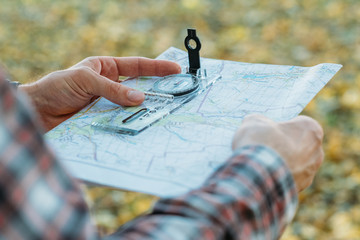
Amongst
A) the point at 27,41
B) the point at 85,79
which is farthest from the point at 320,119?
the point at 27,41

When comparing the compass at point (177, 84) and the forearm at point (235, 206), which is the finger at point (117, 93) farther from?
the forearm at point (235, 206)

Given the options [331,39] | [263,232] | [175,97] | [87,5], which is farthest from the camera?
[87,5]

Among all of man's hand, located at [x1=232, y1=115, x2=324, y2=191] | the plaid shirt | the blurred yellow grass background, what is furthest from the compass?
the blurred yellow grass background

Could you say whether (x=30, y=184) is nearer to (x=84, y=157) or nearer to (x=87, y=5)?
(x=84, y=157)

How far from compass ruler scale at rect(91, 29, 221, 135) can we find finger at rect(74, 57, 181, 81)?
3 cm

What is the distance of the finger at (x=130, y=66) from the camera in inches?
59.7

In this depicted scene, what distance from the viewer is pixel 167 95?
1362 mm

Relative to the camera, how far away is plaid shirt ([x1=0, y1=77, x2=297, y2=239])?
54cm

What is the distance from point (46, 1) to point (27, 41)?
818 millimetres

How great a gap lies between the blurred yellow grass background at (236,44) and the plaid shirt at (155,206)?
112 centimetres

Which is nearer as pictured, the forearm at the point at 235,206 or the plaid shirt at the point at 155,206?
the plaid shirt at the point at 155,206

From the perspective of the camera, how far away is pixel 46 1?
427cm

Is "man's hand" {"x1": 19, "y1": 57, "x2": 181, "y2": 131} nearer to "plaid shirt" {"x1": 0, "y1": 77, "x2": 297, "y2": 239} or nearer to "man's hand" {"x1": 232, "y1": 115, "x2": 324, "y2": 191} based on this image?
"man's hand" {"x1": 232, "y1": 115, "x2": 324, "y2": 191}

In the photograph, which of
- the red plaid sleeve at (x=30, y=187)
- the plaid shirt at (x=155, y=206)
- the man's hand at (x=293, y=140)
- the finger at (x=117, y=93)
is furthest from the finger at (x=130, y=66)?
the red plaid sleeve at (x=30, y=187)
